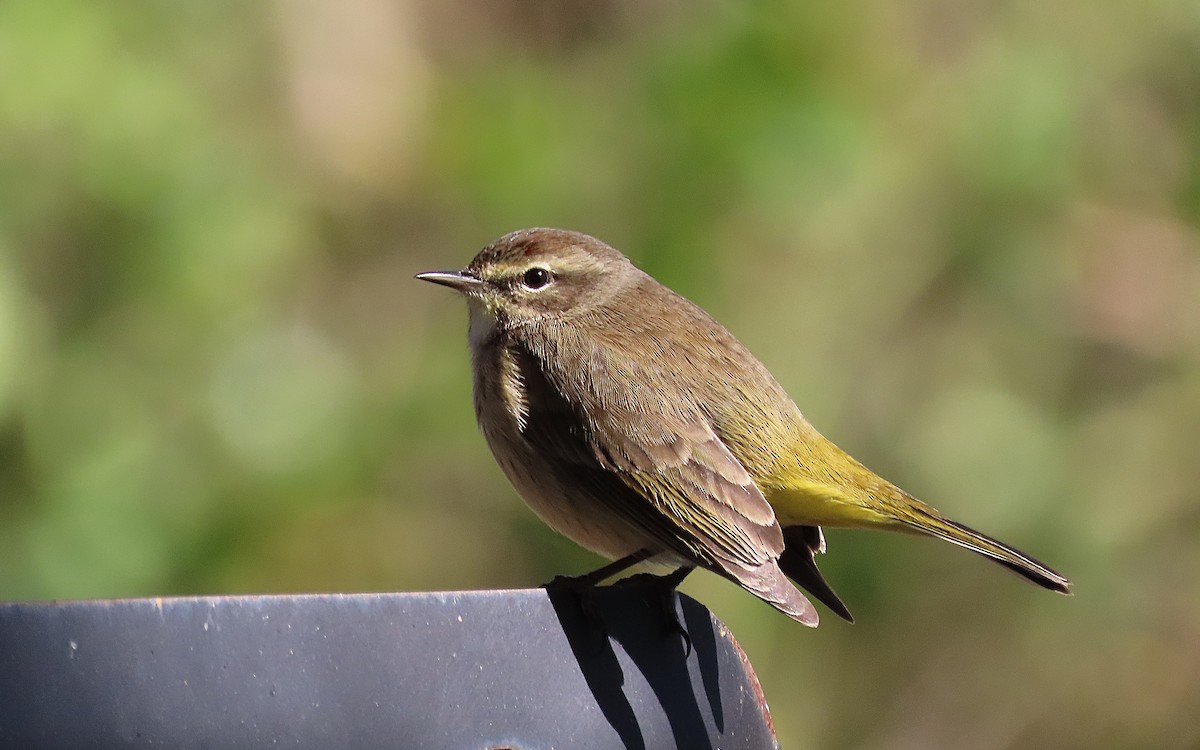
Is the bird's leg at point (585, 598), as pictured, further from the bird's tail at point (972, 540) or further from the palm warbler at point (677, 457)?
the bird's tail at point (972, 540)

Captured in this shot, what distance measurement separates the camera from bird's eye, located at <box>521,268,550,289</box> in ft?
15.8

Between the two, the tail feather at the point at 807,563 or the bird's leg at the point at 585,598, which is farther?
the tail feather at the point at 807,563

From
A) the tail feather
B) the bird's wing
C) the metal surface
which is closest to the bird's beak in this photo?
the bird's wing

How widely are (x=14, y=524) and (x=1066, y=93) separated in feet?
14.7

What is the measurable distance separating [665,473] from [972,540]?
2.71 feet

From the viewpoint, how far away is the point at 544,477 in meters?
4.12

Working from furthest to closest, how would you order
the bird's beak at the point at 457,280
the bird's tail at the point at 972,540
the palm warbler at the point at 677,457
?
1. the bird's beak at the point at 457,280
2. the bird's tail at the point at 972,540
3. the palm warbler at the point at 677,457

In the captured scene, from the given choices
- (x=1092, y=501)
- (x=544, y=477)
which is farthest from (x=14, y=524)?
(x=1092, y=501)

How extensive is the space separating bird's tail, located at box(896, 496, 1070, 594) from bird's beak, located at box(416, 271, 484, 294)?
5.05 feet

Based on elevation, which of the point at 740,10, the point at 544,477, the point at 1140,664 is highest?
the point at 740,10

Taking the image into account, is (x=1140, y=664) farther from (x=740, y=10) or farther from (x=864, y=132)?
(x=740, y=10)

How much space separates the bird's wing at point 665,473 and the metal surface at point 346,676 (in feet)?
3.14

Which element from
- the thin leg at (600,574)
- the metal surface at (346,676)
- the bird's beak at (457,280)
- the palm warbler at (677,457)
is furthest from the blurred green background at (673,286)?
the metal surface at (346,676)

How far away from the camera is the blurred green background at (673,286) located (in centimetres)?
539
